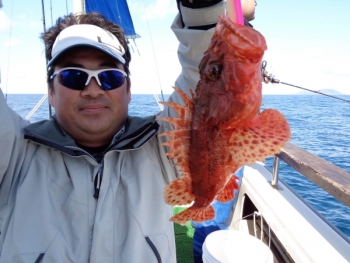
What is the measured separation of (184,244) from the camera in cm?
477

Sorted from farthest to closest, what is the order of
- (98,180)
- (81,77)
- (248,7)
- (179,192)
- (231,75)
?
(81,77) → (98,180) → (248,7) → (179,192) → (231,75)

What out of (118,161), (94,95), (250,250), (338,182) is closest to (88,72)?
(94,95)

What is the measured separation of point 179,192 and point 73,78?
4.78 feet

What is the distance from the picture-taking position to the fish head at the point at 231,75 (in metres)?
1.36

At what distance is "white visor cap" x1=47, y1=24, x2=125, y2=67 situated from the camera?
255 cm

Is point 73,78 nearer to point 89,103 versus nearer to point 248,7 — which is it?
point 89,103

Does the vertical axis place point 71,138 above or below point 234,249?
above

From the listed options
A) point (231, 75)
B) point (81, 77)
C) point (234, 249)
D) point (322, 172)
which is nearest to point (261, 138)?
point (231, 75)

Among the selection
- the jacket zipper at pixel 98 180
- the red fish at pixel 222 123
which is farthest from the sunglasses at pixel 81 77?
the red fish at pixel 222 123

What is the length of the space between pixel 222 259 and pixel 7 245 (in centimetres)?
207

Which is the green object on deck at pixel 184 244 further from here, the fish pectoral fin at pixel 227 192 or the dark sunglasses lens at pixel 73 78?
the dark sunglasses lens at pixel 73 78

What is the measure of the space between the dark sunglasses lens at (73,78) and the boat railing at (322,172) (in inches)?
90.6

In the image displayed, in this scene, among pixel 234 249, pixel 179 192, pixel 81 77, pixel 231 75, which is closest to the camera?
pixel 231 75

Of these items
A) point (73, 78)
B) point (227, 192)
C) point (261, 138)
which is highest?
point (73, 78)
